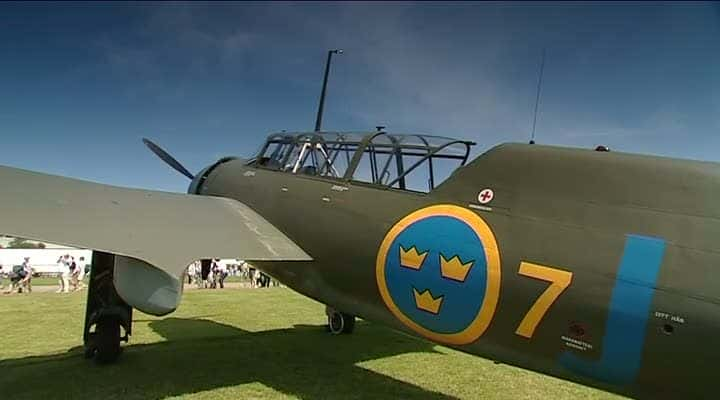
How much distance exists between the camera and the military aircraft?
423 centimetres

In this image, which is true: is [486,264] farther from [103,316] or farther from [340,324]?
[340,324]

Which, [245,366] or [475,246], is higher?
[475,246]

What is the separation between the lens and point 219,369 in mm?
7695

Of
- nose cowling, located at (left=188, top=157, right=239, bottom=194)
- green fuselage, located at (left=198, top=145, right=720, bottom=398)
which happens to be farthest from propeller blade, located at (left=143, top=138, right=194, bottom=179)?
green fuselage, located at (left=198, top=145, right=720, bottom=398)

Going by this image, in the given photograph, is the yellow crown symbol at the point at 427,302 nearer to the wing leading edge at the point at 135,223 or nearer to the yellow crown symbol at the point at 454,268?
the yellow crown symbol at the point at 454,268

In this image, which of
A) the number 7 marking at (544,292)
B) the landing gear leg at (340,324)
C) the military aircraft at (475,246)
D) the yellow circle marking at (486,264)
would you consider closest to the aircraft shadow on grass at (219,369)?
the landing gear leg at (340,324)

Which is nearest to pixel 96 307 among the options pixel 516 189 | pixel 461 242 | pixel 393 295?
pixel 393 295

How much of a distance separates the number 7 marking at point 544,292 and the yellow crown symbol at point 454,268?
588mm

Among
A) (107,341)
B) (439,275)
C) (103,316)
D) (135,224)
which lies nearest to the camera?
(439,275)

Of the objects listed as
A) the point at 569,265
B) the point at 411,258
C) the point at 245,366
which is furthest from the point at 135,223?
the point at 569,265

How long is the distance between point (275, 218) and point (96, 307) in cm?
309

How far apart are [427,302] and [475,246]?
34.3 inches

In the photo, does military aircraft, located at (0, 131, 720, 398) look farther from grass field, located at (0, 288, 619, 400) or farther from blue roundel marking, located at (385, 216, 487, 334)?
grass field, located at (0, 288, 619, 400)

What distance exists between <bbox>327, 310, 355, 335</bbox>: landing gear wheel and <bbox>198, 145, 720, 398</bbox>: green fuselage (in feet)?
15.0
